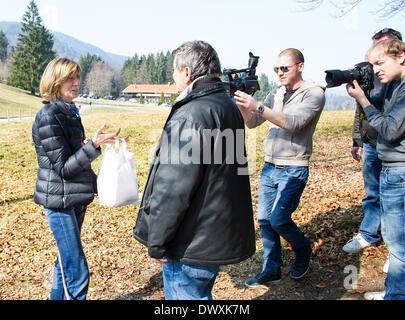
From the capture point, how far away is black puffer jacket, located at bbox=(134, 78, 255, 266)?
7.31ft

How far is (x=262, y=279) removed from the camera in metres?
4.20

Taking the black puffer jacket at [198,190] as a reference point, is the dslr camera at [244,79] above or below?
above

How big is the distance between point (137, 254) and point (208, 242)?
321 centimetres

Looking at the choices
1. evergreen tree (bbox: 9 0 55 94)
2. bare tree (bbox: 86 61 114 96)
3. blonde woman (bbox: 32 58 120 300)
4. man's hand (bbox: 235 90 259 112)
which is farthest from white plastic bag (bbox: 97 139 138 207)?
bare tree (bbox: 86 61 114 96)

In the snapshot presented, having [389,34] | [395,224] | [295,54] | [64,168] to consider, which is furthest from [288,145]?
[64,168]

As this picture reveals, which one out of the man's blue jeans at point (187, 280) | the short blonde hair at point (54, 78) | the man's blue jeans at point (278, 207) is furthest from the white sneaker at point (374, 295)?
the short blonde hair at point (54, 78)

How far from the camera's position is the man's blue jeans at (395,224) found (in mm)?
3152

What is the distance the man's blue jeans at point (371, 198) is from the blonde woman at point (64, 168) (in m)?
3.22

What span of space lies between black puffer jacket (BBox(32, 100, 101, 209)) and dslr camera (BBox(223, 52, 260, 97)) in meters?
1.36

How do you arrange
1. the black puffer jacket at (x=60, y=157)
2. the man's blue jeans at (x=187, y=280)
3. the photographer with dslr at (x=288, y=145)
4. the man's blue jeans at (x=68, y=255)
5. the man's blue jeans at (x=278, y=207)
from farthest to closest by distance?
1. the man's blue jeans at (x=278, y=207)
2. the photographer with dslr at (x=288, y=145)
3. the man's blue jeans at (x=68, y=255)
4. the black puffer jacket at (x=60, y=157)
5. the man's blue jeans at (x=187, y=280)

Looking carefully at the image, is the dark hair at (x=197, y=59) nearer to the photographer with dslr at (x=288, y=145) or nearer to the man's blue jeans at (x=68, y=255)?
the photographer with dslr at (x=288, y=145)

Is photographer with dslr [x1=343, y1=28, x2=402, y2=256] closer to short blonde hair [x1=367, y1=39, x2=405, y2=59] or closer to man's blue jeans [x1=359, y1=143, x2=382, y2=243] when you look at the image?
man's blue jeans [x1=359, y1=143, x2=382, y2=243]

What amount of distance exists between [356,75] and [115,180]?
241 centimetres

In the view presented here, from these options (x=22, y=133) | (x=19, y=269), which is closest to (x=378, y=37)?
(x=19, y=269)
